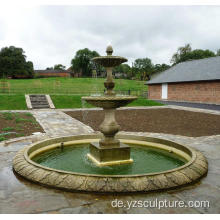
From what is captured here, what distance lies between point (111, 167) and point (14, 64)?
7155 centimetres

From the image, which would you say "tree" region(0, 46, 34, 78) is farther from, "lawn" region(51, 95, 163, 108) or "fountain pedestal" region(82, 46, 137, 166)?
"fountain pedestal" region(82, 46, 137, 166)

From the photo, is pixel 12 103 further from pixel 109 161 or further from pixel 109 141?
pixel 109 161

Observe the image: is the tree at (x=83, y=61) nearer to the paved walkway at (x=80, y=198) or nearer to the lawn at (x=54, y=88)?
the lawn at (x=54, y=88)

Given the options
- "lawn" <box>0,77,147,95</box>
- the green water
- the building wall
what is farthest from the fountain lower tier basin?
"lawn" <box>0,77,147,95</box>

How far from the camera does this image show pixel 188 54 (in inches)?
2566

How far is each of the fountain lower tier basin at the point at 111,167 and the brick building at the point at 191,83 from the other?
876 inches

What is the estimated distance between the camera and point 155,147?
7027 millimetres

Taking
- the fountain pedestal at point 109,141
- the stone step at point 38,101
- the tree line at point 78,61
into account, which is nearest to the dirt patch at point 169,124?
the fountain pedestal at point 109,141

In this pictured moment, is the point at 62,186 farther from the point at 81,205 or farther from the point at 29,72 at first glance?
the point at 29,72

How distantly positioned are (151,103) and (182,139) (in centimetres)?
1736

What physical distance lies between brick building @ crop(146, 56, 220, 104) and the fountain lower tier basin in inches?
876

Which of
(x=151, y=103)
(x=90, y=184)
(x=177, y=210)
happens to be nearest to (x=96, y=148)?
(x=90, y=184)

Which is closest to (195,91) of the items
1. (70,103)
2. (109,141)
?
(70,103)

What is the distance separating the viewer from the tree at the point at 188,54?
63.1 m
